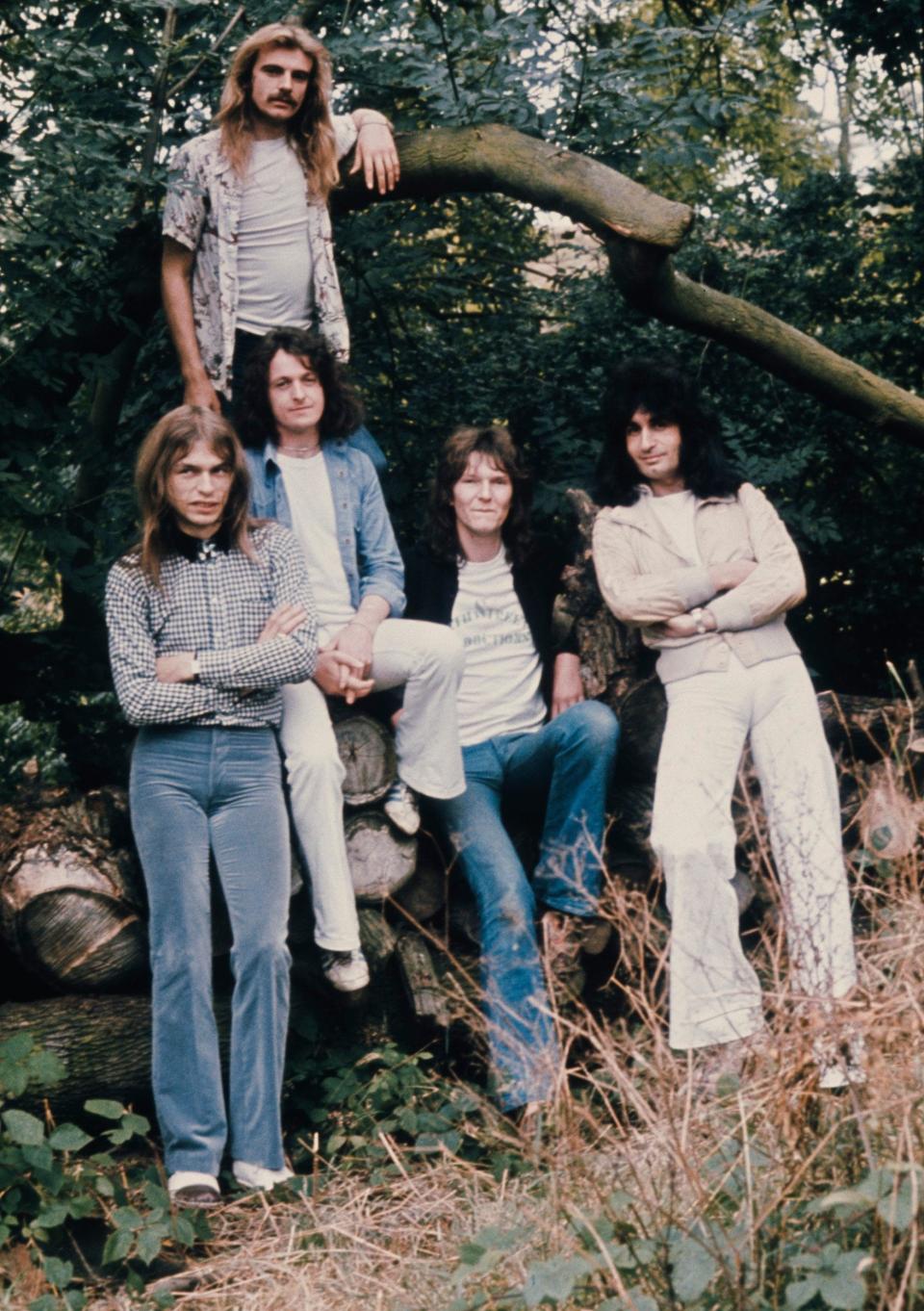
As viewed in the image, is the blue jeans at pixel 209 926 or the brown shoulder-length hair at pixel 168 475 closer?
the blue jeans at pixel 209 926

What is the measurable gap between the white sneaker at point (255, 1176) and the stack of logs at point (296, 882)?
1.63 feet

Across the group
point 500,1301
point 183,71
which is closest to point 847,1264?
point 500,1301

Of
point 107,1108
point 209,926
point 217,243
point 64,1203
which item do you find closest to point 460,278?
point 217,243

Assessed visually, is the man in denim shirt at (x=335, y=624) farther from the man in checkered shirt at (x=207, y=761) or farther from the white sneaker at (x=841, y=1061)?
the white sneaker at (x=841, y=1061)

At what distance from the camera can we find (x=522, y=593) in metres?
4.96

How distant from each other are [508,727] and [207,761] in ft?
3.54

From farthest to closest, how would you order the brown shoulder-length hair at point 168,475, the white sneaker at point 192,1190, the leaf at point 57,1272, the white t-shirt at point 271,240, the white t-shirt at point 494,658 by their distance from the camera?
the white t-shirt at point 271,240, the white t-shirt at point 494,658, the brown shoulder-length hair at point 168,475, the white sneaker at point 192,1190, the leaf at point 57,1272

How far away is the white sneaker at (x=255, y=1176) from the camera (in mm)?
3826

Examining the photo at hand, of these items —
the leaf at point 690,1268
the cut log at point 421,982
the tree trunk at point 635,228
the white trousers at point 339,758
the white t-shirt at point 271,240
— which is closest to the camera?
the leaf at point 690,1268

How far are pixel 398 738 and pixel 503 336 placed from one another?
2.85 metres

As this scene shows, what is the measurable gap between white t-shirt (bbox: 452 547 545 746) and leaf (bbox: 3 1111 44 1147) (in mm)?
1704

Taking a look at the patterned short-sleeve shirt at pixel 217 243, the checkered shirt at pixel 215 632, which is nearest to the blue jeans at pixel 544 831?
the checkered shirt at pixel 215 632

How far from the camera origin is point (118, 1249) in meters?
3.44

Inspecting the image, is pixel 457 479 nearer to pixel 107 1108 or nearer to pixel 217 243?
pixel 217 243
